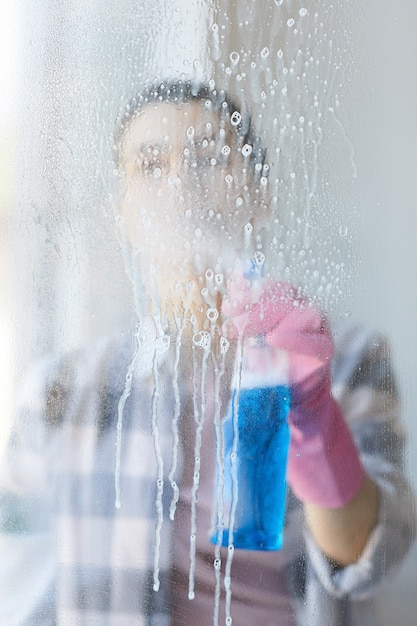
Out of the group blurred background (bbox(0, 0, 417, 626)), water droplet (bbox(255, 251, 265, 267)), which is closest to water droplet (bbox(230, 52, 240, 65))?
blurred background (bbox(0, 0, 417, 626))

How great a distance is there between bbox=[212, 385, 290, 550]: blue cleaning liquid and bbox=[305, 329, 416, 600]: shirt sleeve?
0.03 m

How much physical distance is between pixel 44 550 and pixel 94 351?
16cm

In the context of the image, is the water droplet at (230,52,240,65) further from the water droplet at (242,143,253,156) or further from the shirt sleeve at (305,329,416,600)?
the shirt sleeve at (305,329,416,600)

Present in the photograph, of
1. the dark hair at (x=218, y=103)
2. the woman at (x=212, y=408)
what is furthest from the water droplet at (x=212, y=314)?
the dark hair at (x=218, y=103)

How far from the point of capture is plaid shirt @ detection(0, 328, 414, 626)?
477 mm

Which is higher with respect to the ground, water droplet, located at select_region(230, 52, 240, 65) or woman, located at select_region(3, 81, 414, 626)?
water droplet, located at select_region(230, 52, 240, 65)

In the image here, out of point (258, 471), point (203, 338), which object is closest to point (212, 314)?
point (203, 338)

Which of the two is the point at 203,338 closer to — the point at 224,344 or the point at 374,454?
the point at 224,344

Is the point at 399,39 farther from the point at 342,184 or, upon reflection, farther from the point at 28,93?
the point at 28,93

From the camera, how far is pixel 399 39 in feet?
1.59

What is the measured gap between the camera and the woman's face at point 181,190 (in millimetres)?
479

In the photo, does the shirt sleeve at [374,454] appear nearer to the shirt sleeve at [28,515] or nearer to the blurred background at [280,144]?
the blurred background at [280,144]

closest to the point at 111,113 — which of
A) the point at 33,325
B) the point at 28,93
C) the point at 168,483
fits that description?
the point at 28,93

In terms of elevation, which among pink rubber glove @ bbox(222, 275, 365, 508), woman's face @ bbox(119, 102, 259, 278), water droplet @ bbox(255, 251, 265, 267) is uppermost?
woman's face @ bbox(119, 102, 259, 278)
